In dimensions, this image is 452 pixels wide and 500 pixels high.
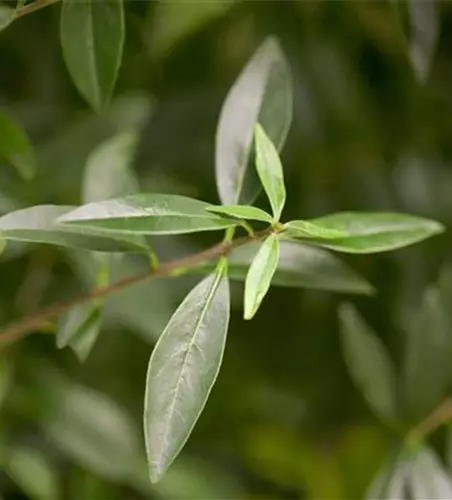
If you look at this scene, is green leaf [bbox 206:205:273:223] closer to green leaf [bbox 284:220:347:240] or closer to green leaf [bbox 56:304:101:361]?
green leaf [bbox 284:220:347:240]

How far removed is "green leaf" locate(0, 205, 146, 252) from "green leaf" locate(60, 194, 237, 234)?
3 cm

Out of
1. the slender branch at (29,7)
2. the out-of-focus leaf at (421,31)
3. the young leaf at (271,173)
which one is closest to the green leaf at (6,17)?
the slender branch at (29,7)

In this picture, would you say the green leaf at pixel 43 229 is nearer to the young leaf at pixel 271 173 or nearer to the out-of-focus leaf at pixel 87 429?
the young leaf at pixel 271 173

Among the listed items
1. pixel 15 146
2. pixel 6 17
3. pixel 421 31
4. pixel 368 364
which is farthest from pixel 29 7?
pixel 368 364

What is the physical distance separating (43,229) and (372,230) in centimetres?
18

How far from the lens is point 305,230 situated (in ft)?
1.57

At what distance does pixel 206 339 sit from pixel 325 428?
1.98ft

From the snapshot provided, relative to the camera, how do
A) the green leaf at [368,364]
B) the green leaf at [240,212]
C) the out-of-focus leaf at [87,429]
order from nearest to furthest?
the green leaf at [240,212] < the green leaf at [368,364] < the out-of-focus leaf at [87,429]

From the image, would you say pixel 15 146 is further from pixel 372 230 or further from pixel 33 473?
pixel 33 473

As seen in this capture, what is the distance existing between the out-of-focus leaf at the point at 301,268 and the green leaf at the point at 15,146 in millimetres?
126

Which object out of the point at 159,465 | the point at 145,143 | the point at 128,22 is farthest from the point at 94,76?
the point at 145,143

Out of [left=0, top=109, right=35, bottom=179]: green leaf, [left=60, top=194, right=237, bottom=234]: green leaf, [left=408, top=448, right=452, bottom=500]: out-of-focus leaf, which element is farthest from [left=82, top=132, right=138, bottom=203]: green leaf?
[left=408, top=448, right=452, bottom=500]: out-of-focus leaf

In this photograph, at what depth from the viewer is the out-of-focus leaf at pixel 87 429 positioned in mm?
799

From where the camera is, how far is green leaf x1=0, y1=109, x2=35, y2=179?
1.92 feet
